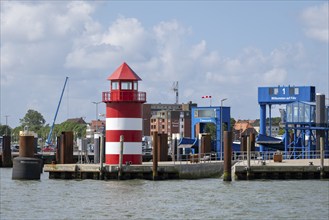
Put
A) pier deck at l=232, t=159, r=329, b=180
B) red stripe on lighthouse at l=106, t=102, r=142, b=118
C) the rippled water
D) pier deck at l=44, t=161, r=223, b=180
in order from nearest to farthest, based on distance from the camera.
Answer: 1. the rippled water
2. pier deck at l=44, t=161, r=223, b=180
3. pier deck at l=232, t=159, r=329, b=180
4. red stripe on lighthouse at l=106, t=102, r=142, b=118

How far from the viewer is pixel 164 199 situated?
5812cm

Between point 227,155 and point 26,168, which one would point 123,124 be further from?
point 227,155

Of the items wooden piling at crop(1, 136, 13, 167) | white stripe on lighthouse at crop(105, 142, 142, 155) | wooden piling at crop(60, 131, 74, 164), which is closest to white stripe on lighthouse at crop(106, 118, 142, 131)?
white stripe on lighthouse at crop(105, 142, 142, 155)

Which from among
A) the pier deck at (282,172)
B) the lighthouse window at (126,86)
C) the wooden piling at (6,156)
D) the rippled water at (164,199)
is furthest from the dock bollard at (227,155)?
the wooden piling at (6,156)

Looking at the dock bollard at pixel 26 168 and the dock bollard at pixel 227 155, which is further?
the dock bollard at pixel 26 168

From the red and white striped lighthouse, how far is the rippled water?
12.5ft

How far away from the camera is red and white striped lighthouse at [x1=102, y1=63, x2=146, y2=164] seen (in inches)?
2872

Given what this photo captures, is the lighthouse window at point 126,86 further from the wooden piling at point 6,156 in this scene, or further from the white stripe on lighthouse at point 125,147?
the wooden piling at point 6,156

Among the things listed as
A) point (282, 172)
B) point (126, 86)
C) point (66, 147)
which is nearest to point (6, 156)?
point (66, 147)

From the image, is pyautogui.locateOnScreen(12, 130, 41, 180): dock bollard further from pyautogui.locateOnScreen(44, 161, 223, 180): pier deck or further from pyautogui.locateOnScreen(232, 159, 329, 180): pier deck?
pyautogui.locateOnScreen(232, 159, 329, 180): pier deck

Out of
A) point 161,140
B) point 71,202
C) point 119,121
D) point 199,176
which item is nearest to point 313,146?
point 161,140

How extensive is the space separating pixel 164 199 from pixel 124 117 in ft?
52.2

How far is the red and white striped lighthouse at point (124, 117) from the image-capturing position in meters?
72.9

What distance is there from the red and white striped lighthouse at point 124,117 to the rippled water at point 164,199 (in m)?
3.81
